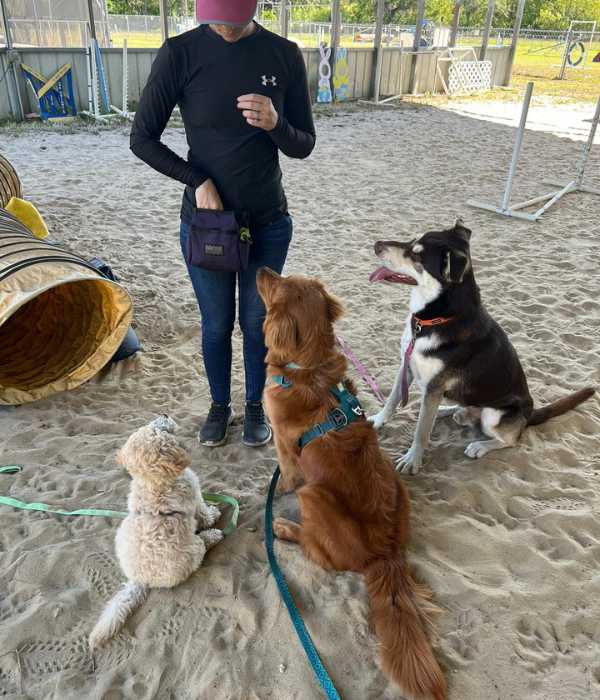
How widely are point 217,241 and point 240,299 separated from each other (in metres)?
0.52

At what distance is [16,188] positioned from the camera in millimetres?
6691

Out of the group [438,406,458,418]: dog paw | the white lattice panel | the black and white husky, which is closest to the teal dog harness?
the black and white husky

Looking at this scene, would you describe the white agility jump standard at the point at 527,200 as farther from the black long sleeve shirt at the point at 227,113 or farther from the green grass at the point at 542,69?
the green grass at the point at 542,69

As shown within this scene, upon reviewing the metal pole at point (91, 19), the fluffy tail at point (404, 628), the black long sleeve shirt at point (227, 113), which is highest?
the metal pole at point (91, 19)

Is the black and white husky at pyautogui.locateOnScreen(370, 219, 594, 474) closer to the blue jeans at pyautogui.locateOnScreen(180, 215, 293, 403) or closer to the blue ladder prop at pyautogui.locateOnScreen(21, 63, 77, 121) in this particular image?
the blue jeans at pyautogui.locateOnScreen(180, 215, 293, 403)

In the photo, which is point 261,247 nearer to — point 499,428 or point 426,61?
point 499,428

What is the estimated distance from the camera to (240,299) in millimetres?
3275

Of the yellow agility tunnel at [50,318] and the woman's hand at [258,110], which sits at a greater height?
the woman's hand at [258,110]

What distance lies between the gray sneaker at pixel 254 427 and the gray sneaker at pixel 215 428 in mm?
153

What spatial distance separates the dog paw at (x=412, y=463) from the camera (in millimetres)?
3395

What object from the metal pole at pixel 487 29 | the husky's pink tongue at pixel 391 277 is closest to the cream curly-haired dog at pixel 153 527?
the husky's pink tongue at pixel 391 277

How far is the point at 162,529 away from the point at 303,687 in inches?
35.7

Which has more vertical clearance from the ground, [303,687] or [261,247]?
[261,247]

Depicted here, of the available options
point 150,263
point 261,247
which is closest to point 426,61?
point 150,263
